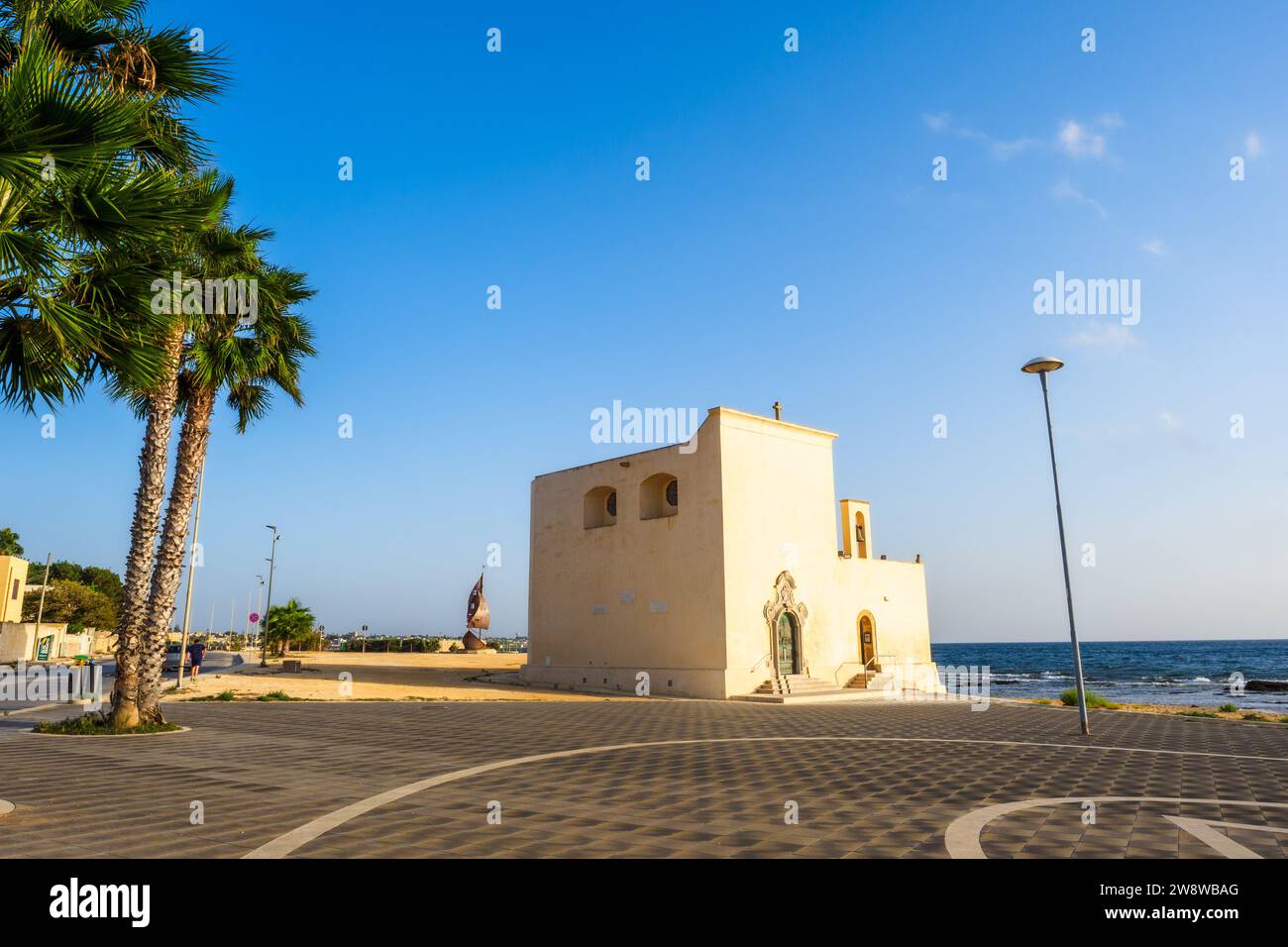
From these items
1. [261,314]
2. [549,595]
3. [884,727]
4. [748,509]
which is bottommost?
[884,727]

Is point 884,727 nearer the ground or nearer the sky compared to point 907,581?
nearer the ground

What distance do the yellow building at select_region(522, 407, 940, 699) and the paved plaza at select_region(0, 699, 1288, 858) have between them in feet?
38.8

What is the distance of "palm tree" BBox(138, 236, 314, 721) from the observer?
46.4ft

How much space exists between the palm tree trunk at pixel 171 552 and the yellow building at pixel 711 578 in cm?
1673

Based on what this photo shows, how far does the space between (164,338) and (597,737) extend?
10.1 meters

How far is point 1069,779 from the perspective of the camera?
9.09 m

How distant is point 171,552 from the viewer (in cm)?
1440

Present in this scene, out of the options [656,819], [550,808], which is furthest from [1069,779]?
[550,808]

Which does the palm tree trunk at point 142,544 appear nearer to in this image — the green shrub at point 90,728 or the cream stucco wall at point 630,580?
the green shrub at point 90,728

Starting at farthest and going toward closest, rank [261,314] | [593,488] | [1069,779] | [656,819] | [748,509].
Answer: [593,488] → [748,509] → [261,314] → [1069,779] → [656,819]

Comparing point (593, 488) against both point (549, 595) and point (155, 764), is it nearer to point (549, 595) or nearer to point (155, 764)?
point (549, 595)

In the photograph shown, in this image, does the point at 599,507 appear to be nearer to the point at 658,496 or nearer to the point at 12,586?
the point at 658,496

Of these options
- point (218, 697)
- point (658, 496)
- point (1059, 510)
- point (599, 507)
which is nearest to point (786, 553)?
point (658, 496)


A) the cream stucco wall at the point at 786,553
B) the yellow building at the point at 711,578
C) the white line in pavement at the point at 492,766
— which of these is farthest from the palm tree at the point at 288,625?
the white line in pavement at the point at 492,766
